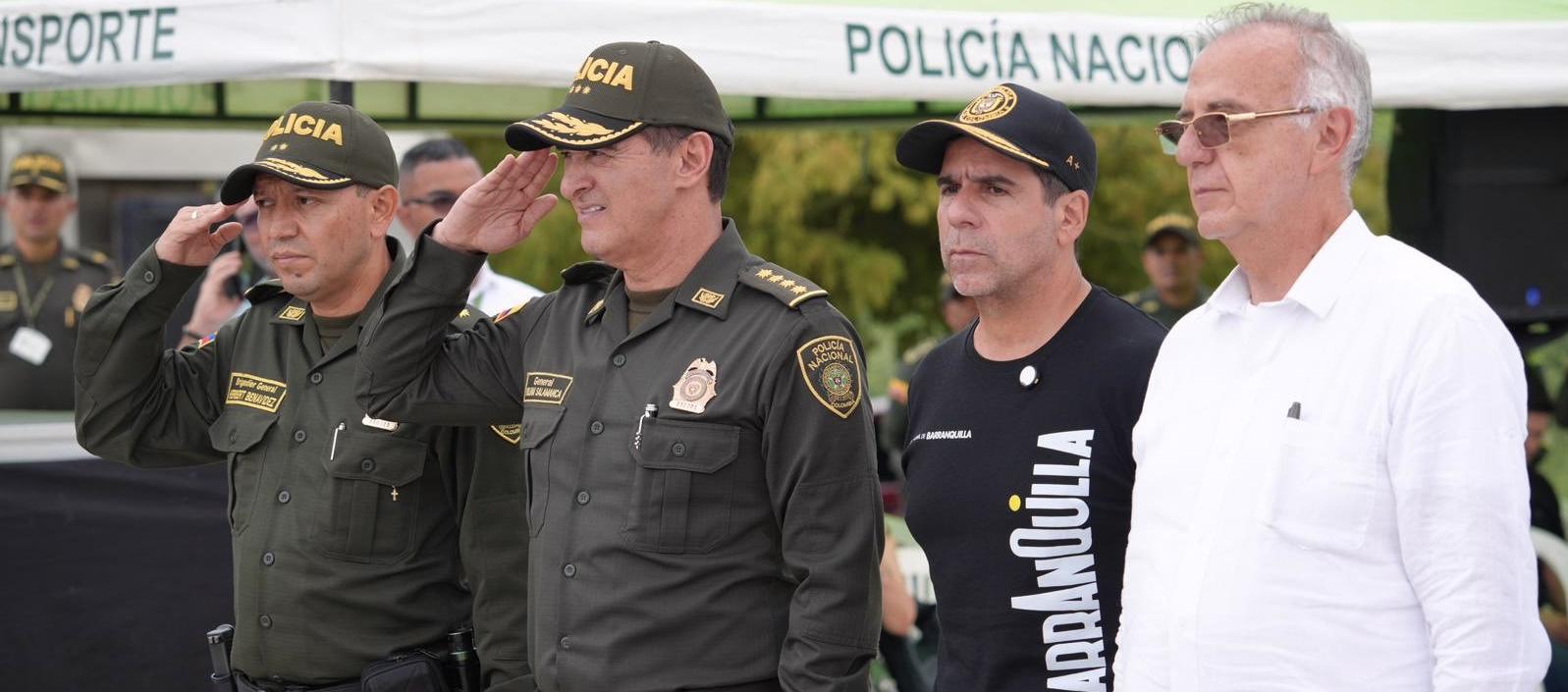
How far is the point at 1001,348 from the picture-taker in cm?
303

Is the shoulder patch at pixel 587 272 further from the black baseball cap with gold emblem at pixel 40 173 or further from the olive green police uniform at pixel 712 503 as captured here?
the black baseball cap with gold emblem at pixel 40 173

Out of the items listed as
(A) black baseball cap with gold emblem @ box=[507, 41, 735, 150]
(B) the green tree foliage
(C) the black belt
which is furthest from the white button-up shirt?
(B) the green tree foliage

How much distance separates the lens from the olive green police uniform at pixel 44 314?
23.9ft

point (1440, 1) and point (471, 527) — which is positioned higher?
point (1440, 1)

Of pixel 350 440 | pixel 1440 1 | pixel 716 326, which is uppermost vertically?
pixel 1440 1

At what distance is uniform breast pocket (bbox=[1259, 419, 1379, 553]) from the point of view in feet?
6.86

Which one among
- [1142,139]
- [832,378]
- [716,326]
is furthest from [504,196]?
[1142,139]

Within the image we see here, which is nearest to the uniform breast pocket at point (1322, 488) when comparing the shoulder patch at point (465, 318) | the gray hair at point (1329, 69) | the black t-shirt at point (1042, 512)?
the gray hair at point (1329, 69)

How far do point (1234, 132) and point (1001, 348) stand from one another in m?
0.82

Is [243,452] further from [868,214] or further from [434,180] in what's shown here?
[868,214]

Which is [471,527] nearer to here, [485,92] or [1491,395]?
[1491,395]

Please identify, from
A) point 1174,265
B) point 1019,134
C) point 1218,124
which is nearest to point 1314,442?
point 1218,124

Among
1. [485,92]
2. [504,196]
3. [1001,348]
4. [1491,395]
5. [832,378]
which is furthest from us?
[485,92]

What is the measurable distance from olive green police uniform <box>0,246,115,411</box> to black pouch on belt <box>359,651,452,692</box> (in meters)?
4.47
